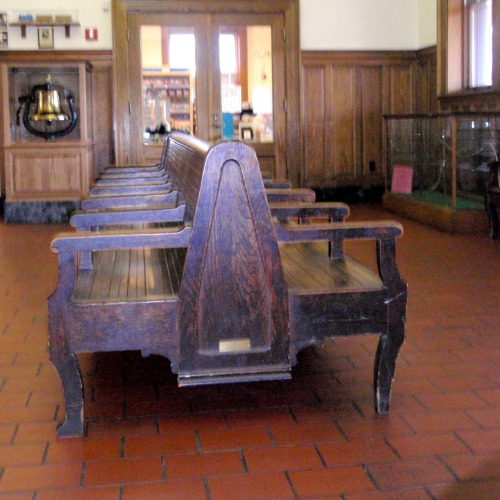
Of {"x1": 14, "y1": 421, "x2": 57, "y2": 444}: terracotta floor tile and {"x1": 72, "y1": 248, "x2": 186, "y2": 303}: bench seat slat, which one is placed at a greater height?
{"x1": 72, "y1": 248, "x2": 186, "y2": 303}: bench seat slat

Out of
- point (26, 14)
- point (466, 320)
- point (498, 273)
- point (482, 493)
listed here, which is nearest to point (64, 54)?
Result: point (26, 14)

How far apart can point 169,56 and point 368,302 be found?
7012mm

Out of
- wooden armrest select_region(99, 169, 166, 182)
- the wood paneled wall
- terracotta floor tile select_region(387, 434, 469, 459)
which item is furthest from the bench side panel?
the wood paneled wall

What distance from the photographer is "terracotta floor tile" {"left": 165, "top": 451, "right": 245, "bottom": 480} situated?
233cm

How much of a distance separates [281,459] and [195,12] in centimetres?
751

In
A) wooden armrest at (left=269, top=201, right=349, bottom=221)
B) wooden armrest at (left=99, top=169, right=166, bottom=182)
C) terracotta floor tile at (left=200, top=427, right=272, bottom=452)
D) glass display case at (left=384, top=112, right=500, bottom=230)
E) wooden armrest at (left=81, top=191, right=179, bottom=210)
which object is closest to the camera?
terracotta floor tile at (left=200, top=427, right=272, bottom=452)

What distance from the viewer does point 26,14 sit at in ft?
29.1

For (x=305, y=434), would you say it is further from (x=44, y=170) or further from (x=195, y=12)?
(x=195, y=12)

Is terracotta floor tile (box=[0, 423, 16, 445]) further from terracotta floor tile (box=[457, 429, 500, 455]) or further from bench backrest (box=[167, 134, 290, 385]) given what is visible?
terracotta floor tile (box=[457, 429, 500, 455])

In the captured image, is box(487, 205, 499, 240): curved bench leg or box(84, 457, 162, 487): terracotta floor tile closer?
box(84, 457, 162, 487): terracotta floor tile

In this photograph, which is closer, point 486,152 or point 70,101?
point 486,152

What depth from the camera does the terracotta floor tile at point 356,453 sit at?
239 centimetres

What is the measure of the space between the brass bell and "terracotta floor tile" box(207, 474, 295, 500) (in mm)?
6764

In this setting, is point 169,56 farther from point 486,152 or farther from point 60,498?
point 60,498
